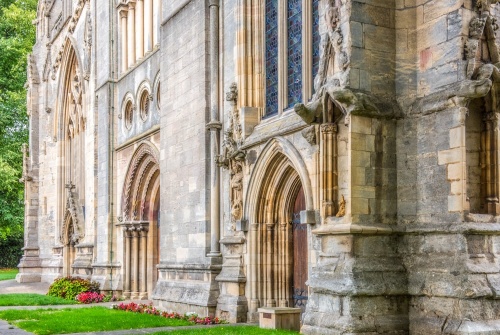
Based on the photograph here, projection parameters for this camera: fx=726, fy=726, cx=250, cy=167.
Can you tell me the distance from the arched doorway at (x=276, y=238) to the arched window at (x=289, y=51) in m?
1.13

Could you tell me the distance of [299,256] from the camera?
13.7 meters

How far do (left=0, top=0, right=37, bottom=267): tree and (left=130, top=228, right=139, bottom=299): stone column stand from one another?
16557 mm

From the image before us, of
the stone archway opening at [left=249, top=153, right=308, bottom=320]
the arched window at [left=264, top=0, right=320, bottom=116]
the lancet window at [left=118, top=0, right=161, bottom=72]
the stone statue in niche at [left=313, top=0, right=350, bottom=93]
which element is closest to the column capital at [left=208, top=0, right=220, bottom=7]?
the arched window at [left=264, top=0, right=320, bottom=116]

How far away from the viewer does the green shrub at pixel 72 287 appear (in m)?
22.8

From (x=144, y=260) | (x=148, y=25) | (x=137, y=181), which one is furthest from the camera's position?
(x=137, y=181)

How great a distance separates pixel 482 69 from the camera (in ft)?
31.3

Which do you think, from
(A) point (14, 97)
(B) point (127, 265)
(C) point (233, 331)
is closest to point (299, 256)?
(C) point (233, 331)

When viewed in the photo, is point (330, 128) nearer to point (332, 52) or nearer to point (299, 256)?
point (332, 52)

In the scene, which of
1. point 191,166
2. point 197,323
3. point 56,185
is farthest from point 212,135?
point 56,185

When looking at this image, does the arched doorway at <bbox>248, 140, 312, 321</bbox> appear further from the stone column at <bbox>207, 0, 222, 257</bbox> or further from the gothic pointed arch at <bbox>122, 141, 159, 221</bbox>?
the gothic pointed arch at <bbox>122, 141, 159, 221</bbox>

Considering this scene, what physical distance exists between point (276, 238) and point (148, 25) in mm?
10149

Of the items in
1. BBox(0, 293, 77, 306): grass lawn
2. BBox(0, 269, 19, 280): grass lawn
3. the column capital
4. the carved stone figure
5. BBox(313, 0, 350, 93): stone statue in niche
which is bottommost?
BBox(0, 269, 19, 280): grass lawn

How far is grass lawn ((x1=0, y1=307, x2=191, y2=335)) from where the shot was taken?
13570 mm

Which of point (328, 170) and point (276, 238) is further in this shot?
point (276, 238)
